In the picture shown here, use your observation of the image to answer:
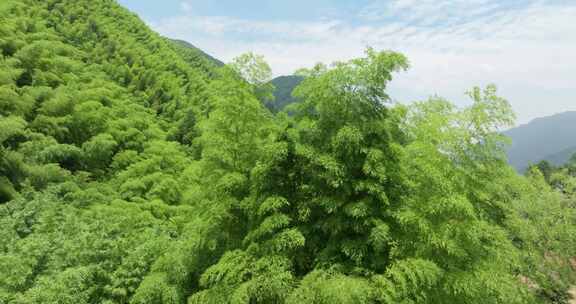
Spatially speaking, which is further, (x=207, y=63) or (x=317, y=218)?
(x=207, y=63)

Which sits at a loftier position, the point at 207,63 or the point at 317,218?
the point at 207,63

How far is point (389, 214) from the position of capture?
6.58 metres

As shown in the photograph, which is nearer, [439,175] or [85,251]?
[439,175]

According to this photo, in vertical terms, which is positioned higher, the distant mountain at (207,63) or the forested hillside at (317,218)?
the distant mountain at (207,63)

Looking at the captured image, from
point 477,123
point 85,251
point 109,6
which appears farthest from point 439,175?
point 109,6

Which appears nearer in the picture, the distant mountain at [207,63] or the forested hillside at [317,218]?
the forested hillside at [317,218]

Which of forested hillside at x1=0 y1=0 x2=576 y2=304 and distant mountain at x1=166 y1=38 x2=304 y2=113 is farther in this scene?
distant mountain at x1=166 y1=38 x2=304 y2=113

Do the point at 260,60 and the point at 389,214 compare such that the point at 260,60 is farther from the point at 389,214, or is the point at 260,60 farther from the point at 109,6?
the point at 109,6

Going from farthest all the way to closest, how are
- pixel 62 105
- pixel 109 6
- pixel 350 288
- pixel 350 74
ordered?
pixel 109 6, pixel 62 105, pixel 350 74, pixel 350 288

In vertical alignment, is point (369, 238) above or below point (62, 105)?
below

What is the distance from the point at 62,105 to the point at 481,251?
889 inches

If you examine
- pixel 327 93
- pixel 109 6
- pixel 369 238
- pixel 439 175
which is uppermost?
pixel 109 6

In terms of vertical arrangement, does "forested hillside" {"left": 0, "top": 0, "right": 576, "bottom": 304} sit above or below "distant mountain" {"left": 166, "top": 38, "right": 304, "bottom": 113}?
below

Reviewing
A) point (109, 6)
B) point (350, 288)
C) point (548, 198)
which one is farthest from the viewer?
point (109, 6)
